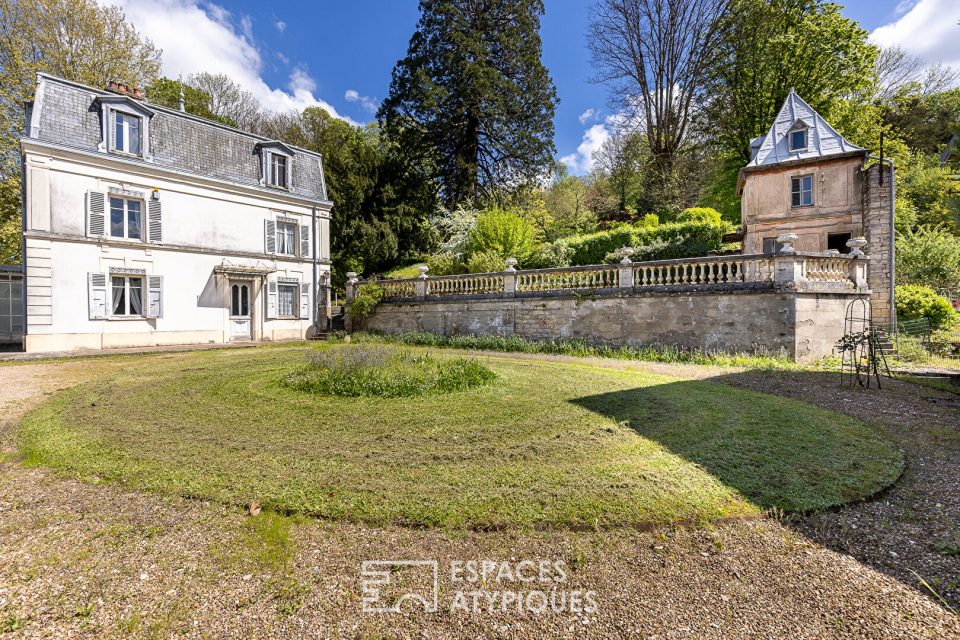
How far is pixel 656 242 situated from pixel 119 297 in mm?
19576

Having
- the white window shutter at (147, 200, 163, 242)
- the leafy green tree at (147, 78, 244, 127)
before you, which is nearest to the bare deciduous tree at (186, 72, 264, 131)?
the leafy green tree at (147, 78, 244, 127)

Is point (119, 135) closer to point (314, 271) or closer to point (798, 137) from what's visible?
point (314, 271)

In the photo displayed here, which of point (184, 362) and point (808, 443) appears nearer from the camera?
point (808, 443)

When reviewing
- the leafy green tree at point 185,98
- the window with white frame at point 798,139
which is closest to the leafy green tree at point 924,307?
the window with white frame at point 798,139

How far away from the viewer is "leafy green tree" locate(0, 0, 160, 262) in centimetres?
1647

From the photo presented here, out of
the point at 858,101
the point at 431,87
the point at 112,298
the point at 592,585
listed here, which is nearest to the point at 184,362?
the point at 112,298

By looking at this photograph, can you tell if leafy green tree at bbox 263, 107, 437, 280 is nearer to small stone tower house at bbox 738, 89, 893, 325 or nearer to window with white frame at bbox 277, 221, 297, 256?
window with white frame at bbox 277, 221, 297, 256

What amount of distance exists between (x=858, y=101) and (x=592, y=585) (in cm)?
3297

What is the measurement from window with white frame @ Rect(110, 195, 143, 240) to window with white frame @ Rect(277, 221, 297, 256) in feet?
A: 15.2

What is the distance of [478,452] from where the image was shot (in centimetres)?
376

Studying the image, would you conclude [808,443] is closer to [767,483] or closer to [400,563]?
[767,483]

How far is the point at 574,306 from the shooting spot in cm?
1241

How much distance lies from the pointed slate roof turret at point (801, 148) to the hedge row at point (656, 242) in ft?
11.4

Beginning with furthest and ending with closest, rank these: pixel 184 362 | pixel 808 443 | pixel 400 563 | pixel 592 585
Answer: pixel 184 362 < pixel 808 443 < pixel 400 563 < pixel 592 585
